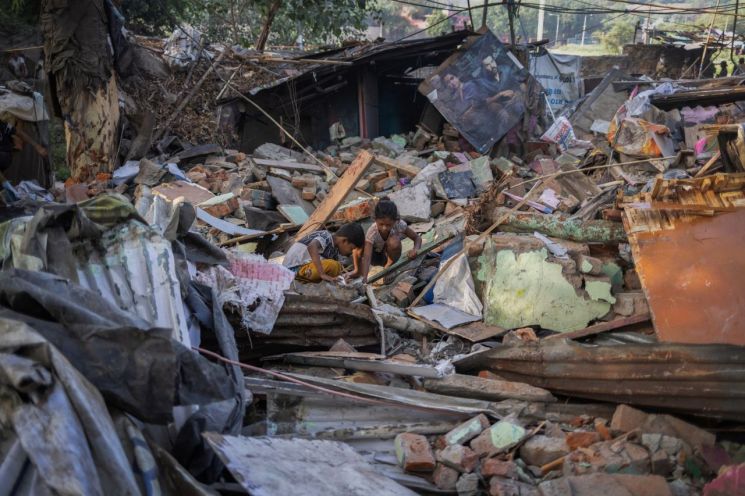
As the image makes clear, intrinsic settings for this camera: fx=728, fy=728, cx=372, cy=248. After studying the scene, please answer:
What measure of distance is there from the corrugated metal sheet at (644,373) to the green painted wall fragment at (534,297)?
770 millimetres

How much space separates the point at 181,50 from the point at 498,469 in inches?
450

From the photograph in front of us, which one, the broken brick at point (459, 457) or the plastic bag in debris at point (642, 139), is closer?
the broken brick at point (459, 457)

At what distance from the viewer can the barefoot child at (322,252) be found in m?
6.00

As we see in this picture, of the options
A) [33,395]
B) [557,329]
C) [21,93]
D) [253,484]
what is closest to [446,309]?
[557,329]

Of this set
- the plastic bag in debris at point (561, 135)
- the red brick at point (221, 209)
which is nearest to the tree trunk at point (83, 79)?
the red brick at point (221, 209)

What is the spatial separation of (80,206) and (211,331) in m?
0.91

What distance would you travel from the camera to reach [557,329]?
509cm

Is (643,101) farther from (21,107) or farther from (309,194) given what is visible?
(21,107)

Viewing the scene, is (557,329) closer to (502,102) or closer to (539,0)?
(502,102)

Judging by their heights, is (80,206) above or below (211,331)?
above

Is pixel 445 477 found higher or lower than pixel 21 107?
lower

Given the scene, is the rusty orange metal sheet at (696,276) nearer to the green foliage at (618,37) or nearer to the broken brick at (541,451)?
the broken brick at (541,451)

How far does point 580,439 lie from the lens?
373 centimetres

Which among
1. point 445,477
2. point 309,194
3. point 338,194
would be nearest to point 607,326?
point 445,477
